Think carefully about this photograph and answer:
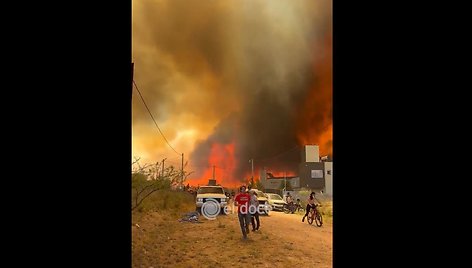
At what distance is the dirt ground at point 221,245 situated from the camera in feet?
31.4

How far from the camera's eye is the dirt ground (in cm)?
959

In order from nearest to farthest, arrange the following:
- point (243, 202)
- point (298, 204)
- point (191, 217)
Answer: point (243, 202), point (191, 217), point (298, 204)

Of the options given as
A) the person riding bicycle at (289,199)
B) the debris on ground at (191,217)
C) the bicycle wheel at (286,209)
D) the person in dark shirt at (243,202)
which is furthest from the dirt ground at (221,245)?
the person riding bicycle at (289,199)

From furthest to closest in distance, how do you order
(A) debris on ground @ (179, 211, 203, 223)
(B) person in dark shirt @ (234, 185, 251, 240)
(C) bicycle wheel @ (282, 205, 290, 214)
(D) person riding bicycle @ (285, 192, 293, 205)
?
(D) person riding bicycle @ (285, 192, 293, 205) → (C) bicycle wheel @ (282, 205, 290, 214) → (A) debris on ground @ (179, 211, 203, 223) → (B) person in dark shirt @ (234, 185, 251, 240)

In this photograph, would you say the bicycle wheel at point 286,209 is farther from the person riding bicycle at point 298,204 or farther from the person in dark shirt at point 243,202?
the person in dark shirt at point 243,202

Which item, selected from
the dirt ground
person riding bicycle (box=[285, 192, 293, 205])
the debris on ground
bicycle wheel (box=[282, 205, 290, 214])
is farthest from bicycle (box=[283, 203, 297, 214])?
the debris on ground

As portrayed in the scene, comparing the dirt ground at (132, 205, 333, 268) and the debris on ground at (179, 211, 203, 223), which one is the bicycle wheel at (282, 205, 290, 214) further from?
the debris on ground at (179, 211, 203, 223)

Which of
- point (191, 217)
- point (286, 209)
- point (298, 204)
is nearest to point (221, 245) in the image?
point (191, 217)

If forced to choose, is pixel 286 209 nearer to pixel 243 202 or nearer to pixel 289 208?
pixel 289 208

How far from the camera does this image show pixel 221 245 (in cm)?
1088

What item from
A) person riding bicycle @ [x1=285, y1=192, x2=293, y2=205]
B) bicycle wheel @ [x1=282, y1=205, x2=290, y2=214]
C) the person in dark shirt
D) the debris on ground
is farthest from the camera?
person riding bicycle @ [x1=285, y1=192, x2=293, y2=205]
